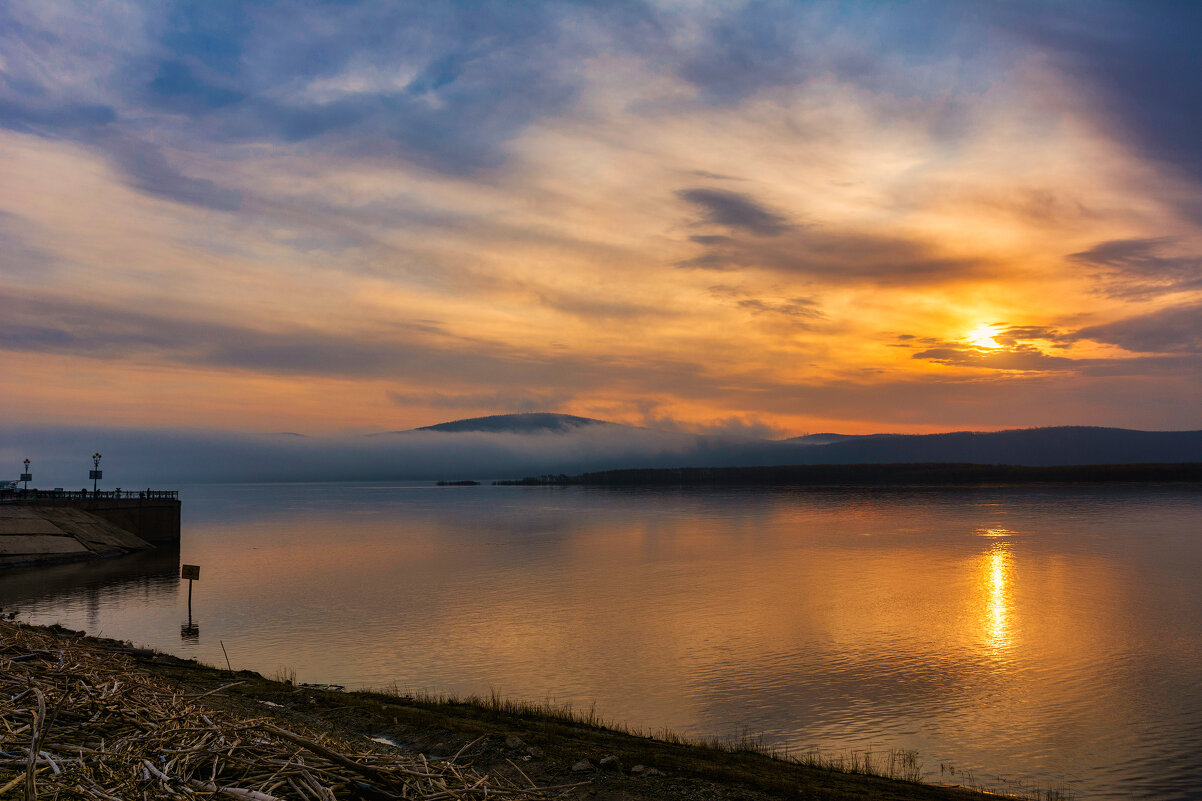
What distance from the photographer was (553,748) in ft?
42.8

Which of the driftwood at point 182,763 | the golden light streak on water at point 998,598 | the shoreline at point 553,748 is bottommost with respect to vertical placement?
the golden light streak on water at point 998,598

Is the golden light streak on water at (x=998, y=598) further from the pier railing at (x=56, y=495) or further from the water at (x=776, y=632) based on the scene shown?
the pier railing at (x=56, y=495)

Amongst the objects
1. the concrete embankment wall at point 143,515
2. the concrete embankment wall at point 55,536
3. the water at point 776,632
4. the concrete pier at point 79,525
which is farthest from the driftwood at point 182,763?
the concrete embankment wall at point 143,515

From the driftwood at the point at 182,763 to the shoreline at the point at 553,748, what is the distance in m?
1.87

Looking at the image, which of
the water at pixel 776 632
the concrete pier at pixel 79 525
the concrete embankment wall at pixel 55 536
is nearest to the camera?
the water at pixel 776 632

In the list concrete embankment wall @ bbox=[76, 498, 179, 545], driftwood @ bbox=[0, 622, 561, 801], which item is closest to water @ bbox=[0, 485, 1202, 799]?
concrete embankment wall @ bbox=[76, 498, 179, 545]

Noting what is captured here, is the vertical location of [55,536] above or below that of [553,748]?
below

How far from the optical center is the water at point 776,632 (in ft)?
57.5

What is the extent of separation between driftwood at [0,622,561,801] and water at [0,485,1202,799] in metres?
12.3

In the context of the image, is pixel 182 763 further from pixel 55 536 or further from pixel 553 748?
pixel 55 536

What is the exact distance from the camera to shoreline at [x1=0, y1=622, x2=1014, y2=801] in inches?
438

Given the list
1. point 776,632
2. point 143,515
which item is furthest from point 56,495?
point 776,632

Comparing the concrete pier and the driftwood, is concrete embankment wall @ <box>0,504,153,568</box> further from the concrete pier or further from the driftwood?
the driftwood

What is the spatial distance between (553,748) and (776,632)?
58.3 ft
